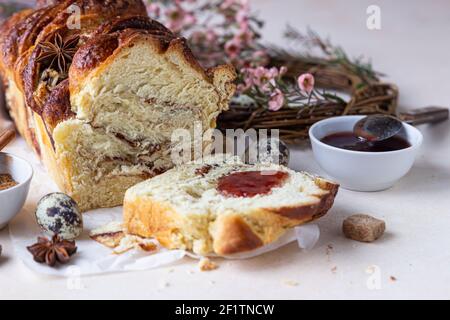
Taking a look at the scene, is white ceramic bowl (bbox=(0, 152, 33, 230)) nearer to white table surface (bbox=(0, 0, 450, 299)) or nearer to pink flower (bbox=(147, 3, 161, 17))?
white table surface (bbox=(0, 0, 450, 299))

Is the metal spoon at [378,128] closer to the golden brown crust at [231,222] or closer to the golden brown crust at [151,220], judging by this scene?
the golden brown crust at [231,222]

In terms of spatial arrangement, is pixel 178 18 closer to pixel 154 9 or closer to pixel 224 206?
pixel 154 9

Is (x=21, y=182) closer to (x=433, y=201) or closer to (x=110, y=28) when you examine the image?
(x=110, y=28)

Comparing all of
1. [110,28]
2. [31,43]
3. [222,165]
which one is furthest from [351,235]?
[31,43]

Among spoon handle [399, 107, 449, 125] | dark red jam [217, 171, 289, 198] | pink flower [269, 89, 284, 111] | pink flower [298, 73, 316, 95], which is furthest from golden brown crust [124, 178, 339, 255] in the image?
spoon handle [399, 107, 449, 125]

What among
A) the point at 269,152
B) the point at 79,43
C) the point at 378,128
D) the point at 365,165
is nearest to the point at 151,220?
the point at 269,152
